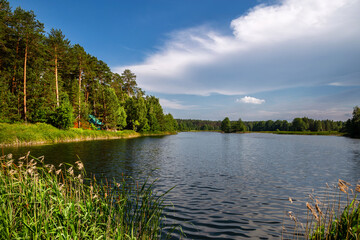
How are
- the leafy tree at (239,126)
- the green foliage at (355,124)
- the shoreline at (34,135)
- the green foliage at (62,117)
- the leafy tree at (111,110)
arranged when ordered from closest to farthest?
1. the shoreline at (34,135)
2. the green foliage at (62,117)
3. the leafy tree at (111,110)
4. the green foliage at (355,124)
5. the leafy tree at (239,126)

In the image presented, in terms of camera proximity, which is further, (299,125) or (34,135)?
(299,125)

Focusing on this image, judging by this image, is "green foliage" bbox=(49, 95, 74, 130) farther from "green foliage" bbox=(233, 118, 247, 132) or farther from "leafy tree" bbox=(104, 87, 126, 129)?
"green foliage" bbox=(233, 118, 247, 132)

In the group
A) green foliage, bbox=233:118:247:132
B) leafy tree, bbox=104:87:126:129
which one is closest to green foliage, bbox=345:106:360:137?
green foliage, bbox=233:118:247:132

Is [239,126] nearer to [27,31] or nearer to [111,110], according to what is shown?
[111,110]

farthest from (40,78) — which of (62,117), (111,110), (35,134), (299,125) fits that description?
(299,125)

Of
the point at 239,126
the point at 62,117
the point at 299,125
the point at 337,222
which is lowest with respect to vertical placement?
the point at 337,222

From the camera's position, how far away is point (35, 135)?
36.3 meters

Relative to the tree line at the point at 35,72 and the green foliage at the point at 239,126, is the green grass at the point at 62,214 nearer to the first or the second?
the tree line at the point at 35,72

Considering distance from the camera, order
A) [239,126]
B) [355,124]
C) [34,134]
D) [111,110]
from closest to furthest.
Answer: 1. [34,134]
2. [111,110]
3. [355,124]
4. [239,126]

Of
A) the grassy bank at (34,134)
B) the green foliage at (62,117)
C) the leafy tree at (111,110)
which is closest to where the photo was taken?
the grassy bank at (34,134)

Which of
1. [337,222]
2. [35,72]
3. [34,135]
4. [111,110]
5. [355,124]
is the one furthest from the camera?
[355,124]

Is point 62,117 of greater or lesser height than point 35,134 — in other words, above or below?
above

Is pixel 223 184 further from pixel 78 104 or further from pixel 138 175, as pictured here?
pixel 78 104

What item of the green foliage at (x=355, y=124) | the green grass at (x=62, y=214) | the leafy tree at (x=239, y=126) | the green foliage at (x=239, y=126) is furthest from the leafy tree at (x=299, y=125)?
the green grass at (x=62, y=214)
